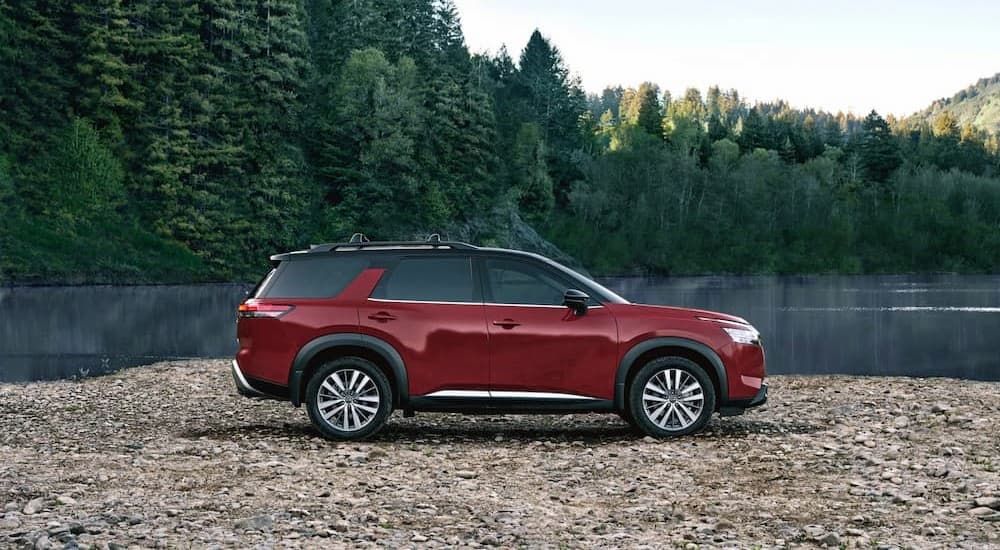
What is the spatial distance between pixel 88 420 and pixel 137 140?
7940cm

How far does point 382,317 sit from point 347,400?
98 centimetres

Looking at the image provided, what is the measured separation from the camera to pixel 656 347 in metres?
11.4

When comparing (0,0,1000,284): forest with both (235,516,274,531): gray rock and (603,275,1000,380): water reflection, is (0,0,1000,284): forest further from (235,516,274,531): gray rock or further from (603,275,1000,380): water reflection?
(235,516,274,531): gray rock

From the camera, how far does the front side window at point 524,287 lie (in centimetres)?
1145

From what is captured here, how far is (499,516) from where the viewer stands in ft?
26.2

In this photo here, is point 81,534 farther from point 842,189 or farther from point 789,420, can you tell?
point 842,189

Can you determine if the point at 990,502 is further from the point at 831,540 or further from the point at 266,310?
the point at 266,310

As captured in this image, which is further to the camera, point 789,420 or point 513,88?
point 513,88

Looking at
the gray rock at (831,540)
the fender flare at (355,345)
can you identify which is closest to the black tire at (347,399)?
the fender flare at (355,345)

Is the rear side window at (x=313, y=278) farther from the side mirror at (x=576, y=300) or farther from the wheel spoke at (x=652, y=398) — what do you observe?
the wheel spoke at (x=652, y=398)

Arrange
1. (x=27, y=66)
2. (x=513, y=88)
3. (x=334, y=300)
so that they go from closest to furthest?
(x=334, y=300), (x=27, y=66), (x=513, y=88)

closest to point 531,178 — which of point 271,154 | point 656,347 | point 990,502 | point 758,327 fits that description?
point 271,154

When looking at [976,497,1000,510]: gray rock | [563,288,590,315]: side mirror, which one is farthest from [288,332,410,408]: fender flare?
[976,497,1000,510]: gray rock

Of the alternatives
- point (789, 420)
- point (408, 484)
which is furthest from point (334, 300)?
point (789, 420)
